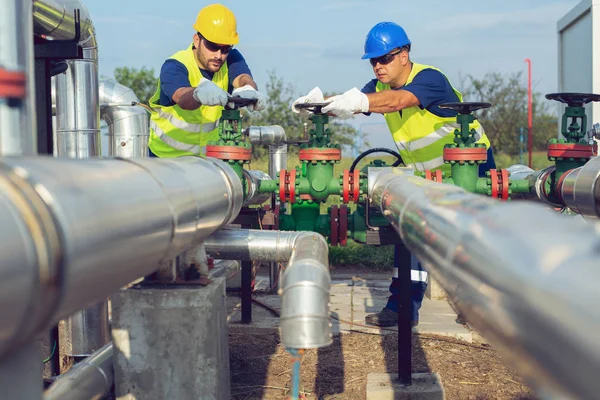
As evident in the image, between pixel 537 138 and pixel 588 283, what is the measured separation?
2373 centimetres

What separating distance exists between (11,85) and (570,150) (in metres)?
3.15

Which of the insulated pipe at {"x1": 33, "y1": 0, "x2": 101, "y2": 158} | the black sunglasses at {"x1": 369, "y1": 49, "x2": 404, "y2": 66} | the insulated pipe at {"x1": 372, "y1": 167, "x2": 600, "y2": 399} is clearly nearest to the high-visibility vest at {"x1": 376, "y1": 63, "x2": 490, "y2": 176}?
the black sunglasses at {"x1": 369, "y1": 49, "x2": 404, "y2": 66}

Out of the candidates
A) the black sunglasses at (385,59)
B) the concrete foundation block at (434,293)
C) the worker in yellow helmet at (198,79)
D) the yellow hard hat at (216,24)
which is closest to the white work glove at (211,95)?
the worker in yellow helmet at (198,79)

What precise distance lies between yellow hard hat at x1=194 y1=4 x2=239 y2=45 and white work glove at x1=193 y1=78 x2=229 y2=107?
968 millimetres

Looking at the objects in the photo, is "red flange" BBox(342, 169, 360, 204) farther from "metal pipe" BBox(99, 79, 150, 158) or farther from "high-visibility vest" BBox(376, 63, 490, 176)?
"metal pipe" BBox(99, 79, 150, 158)

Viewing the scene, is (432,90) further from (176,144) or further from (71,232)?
(71,232)

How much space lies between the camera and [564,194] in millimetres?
3287

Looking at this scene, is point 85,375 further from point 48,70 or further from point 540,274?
point 540,274

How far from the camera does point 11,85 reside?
1.39 metres

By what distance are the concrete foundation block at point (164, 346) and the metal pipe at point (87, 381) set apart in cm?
5

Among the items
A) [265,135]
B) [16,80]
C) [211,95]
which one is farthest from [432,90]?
[16,80]

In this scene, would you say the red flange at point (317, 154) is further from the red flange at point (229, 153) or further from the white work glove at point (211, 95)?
the white work glove at point (211, 95)

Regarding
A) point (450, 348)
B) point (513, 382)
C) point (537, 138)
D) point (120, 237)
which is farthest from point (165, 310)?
point (537, 138)

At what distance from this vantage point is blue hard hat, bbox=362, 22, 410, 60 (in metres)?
4.93
